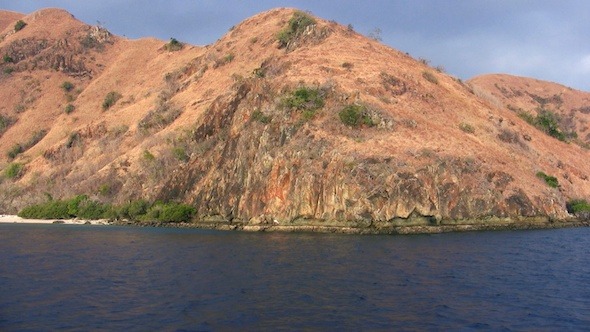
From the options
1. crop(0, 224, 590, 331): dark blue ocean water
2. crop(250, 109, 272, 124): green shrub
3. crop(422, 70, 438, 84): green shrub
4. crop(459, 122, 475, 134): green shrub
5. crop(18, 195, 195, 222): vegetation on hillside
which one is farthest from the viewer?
crop(422, 70, 438, 84): green shrub

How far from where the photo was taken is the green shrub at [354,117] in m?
72.7

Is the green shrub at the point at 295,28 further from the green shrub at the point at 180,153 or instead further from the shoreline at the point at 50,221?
the shoreline at the point at 50,221

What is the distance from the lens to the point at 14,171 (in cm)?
11056

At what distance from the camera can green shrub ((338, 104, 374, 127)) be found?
72688 mm

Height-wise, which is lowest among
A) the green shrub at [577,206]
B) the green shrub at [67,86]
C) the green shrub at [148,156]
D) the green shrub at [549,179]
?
the green shrub at [577,206]

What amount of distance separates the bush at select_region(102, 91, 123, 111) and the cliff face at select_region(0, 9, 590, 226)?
1.52ft

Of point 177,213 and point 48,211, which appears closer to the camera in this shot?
point 177,213

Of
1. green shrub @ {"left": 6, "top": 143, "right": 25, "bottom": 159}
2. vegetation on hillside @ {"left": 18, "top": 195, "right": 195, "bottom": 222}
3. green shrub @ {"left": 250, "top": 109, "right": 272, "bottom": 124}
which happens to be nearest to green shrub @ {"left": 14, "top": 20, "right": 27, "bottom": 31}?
green shrub @ {"left": 6, "top": 143, "right": 25, "bottom": 159}

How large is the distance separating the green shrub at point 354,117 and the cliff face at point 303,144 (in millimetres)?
189

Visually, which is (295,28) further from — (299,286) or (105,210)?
(299,286)

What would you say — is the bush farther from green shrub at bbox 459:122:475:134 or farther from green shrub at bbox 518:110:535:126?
green shrub at bbox 518:110:535:126

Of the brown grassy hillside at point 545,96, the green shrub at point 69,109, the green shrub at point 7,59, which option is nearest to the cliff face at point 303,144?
the green shrub at point 69,109

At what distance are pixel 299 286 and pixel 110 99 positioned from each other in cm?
11572

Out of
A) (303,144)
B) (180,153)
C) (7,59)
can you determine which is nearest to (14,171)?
(180,153)
